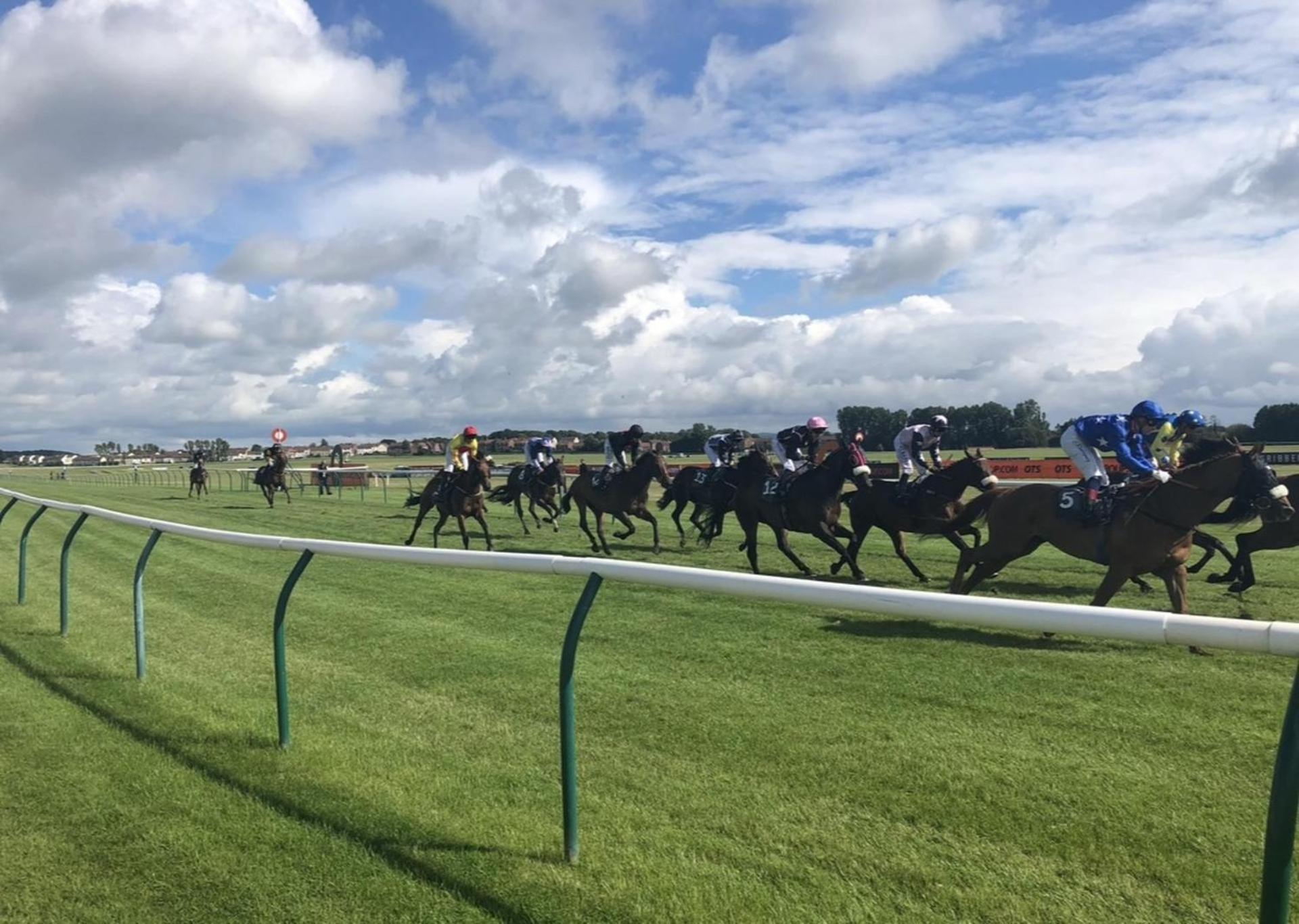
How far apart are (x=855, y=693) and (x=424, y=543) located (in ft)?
39.6

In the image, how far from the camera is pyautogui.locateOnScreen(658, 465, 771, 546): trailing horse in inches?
512

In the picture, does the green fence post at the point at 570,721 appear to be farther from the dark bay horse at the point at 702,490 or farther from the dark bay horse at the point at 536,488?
the dark bay horse at the point at 536,488

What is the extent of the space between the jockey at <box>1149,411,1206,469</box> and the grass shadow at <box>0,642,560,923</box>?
853 centimetres

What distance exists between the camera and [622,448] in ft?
49.8

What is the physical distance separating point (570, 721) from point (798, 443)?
922cm

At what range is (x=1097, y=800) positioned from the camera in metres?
3.64

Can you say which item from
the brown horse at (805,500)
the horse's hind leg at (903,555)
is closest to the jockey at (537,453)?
the brown horse at (805,500)

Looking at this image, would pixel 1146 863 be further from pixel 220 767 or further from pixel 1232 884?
pixel 220 767

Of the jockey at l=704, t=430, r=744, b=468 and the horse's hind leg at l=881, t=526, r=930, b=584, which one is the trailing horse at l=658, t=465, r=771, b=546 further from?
the horse's hind leg at l=881, t=526, r=930, b=584

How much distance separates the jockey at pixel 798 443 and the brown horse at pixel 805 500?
0.29 m

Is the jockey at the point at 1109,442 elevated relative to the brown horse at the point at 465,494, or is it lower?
elevated

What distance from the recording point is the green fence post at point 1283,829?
1.63 m

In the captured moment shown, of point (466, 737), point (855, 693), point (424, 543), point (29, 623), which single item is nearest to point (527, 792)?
point (466, 737)

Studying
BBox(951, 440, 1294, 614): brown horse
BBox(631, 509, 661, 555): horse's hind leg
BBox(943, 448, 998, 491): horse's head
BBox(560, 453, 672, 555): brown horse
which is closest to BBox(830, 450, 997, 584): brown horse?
BBox(943, 448, 998, 491): horse's head
